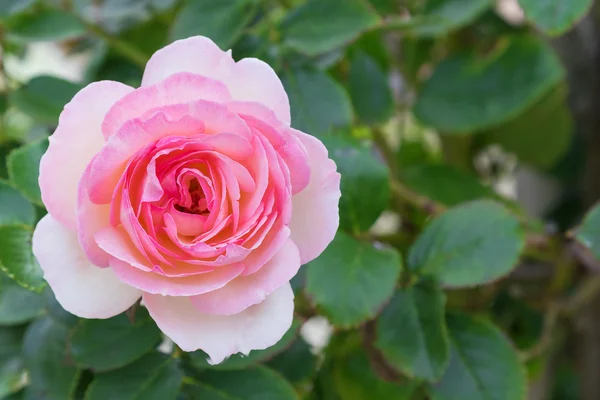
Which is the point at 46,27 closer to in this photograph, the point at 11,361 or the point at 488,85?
the point at 11,361

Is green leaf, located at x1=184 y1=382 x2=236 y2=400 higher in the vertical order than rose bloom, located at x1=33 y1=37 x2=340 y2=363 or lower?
lower

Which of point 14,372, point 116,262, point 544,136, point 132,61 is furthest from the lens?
point 544,136

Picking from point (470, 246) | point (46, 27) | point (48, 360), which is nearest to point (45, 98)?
point (46, 27)

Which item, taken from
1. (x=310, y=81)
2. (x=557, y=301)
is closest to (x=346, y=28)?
(x=310, y=81)

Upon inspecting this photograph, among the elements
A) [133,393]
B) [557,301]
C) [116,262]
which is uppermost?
[116,262]

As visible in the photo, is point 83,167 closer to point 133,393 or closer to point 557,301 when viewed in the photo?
point 133,393

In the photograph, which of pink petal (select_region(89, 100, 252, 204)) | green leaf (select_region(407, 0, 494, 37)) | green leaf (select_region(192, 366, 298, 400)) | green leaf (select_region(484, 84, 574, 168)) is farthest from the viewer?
green leaf (select_region(484, 84, 574, 168))

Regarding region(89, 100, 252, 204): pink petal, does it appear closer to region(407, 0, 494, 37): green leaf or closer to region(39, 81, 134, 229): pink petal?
region(39, 81, 134, 229): pink petal

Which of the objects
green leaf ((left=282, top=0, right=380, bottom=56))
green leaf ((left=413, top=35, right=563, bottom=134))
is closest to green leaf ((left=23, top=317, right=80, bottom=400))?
green leaf ((left=282, top=0, right=380, bottom=56))
